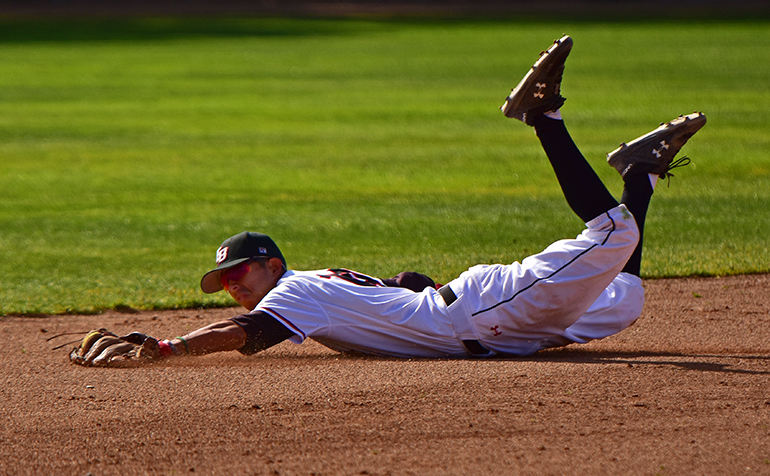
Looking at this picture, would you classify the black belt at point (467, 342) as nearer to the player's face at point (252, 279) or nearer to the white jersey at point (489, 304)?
the white jersey at point (489, 304)

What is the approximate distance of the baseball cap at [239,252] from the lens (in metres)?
4.85

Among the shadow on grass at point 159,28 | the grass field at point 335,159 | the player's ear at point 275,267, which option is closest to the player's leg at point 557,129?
the player's ear at point 275,267

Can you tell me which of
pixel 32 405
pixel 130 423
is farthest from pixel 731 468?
pixel 32 405

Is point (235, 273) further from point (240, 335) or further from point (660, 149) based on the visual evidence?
point (660, 149)

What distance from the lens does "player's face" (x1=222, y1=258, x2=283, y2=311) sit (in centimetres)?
492

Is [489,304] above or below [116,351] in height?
above

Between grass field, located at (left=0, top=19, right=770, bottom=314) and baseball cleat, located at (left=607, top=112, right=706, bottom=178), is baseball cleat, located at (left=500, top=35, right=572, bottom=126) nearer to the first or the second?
baseball cleat, located at (left=607, top=112, right=706, bottom=178)

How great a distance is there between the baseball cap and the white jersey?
7.2 inches

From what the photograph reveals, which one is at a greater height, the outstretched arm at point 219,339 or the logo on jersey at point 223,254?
the logo on jersey at point 223,254

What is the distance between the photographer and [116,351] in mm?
4805

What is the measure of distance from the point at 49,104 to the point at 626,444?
734 inches

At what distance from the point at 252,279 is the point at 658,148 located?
2321 mm

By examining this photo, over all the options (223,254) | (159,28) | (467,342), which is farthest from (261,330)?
(159,28)

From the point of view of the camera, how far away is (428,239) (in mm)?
8742
